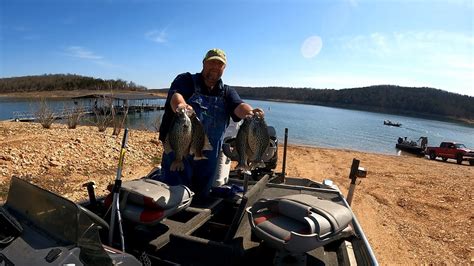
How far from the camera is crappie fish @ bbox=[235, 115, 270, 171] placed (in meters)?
3.59

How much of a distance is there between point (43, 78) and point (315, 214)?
14813 cm

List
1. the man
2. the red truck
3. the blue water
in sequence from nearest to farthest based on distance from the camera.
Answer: the man
the red truck
the blue water

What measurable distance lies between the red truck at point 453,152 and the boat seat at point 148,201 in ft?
94.5

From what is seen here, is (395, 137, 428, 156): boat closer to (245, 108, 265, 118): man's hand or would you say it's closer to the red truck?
the red truck

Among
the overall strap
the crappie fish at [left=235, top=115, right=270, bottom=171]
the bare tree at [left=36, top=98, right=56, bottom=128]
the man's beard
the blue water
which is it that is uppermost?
the man's beard

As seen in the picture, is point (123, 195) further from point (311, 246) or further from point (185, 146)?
point (311, 246)

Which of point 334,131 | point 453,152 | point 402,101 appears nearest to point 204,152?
point 453,152

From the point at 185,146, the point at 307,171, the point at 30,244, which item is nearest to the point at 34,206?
the point at 30,244

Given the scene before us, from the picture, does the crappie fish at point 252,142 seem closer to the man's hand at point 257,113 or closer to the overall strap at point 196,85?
the man's hand at point 257,113

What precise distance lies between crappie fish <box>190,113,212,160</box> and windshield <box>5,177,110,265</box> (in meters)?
1.42

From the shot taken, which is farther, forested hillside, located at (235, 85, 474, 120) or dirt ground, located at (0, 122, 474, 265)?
forested hillside, located at (235, 85, 474, 120)

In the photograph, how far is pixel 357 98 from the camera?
166m

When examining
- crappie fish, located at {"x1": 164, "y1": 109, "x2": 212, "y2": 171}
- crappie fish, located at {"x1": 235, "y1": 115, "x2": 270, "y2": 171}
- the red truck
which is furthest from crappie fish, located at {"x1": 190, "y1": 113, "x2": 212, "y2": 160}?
the red truck

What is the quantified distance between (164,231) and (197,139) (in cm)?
95
